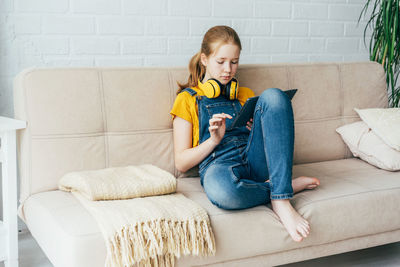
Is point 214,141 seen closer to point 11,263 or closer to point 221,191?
point 221,191

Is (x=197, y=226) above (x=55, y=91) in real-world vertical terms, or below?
below

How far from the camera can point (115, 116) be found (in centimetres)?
201

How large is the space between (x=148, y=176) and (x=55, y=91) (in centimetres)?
53

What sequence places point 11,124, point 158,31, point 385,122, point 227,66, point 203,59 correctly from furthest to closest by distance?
1. point 158,31
2. point 385,122
3. point 203,59
4. point 227,66
5. point 11,124

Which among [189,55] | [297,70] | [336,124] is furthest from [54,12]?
[336,124]

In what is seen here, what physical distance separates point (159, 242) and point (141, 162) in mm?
622

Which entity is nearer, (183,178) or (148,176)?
(148,176)

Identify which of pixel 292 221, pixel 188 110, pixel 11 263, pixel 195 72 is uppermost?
pixel 195 72

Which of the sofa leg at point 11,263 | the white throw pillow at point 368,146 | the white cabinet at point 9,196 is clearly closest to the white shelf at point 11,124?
the white cabinet at point 9,196

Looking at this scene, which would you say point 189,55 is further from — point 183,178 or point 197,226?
point 197,226

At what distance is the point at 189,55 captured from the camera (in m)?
2.57

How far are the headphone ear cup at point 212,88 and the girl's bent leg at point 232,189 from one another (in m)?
0.32

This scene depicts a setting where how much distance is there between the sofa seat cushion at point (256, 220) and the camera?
1.45 metres

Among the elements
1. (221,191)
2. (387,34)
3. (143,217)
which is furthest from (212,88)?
(387,34)
